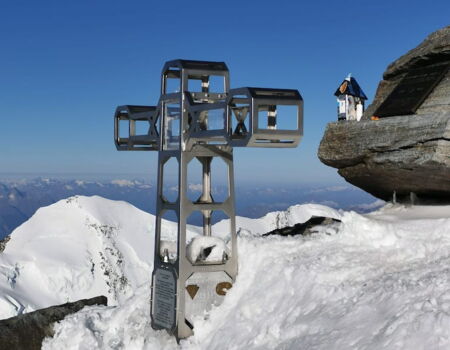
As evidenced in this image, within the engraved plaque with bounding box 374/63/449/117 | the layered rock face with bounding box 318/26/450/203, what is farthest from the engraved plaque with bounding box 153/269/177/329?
the engraved plaque with bounding box 374/63/449/117

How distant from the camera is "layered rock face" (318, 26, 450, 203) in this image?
42.4 feet

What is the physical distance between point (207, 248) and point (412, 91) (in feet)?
19.0

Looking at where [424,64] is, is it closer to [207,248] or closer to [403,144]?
[403,144]

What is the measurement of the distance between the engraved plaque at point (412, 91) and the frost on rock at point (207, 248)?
4.90 meters

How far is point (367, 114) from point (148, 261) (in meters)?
40.9

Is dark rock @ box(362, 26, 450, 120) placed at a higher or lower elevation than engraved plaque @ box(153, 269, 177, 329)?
higher

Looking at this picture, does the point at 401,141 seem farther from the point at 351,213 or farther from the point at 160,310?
the point at 160,310

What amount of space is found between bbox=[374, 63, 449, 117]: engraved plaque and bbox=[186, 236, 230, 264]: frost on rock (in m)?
4.90

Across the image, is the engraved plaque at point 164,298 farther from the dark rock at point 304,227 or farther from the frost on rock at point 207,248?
the dark rock at point 304,227

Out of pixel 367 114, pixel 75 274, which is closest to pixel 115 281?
pixel 75 274

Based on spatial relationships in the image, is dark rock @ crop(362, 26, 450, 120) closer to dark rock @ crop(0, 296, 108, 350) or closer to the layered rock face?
the layered rock face

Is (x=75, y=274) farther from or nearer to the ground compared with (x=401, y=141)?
nearer to the ground

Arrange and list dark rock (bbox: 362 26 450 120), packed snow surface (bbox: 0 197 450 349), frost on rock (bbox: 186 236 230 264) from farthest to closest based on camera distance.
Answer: dark rock (bbox: 362 26 450 120) < frost on rock (bbox: 186 236 230 264) < packed snow surface (bbox: 0 197 450 349)

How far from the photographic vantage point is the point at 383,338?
8.13 m
